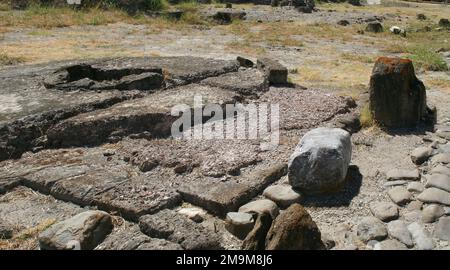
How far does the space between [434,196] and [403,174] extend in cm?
53

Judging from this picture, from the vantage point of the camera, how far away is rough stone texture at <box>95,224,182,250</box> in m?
3.39

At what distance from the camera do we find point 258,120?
20.0 feet

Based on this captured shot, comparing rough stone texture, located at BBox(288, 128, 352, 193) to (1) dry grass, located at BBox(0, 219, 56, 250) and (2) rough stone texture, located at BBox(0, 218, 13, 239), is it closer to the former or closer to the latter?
(1) dry grass, located at BBox(0, 219, 56, 250)

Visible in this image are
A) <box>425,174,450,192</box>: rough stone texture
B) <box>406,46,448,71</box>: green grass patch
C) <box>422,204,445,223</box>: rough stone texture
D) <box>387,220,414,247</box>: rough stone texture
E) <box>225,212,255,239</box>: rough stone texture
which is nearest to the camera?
<box>387,220,414,247</box>: rough stone texture

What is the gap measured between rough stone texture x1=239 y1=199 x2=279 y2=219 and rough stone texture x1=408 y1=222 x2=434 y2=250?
0.98 m

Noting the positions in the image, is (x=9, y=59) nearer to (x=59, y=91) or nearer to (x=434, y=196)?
(x=59, y=91)

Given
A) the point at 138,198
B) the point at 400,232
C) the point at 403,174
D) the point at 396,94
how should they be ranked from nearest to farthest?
the point at 400,232, the point at 138,198, the point at 403,174, the point at 396,94

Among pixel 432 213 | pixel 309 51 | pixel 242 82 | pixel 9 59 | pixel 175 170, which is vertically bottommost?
pixel 309 51

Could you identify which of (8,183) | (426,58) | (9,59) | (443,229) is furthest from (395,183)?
(9,59)

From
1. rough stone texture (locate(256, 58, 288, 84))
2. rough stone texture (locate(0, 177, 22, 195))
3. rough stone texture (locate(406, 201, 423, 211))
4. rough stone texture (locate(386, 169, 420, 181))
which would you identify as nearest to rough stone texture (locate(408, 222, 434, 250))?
rough stone texture (locate(406, 201, 423, 211))

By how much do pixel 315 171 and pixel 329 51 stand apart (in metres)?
8.54

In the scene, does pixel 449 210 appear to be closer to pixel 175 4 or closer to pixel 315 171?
pixel 315 171

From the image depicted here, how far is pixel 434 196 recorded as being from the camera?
4.09 meters
